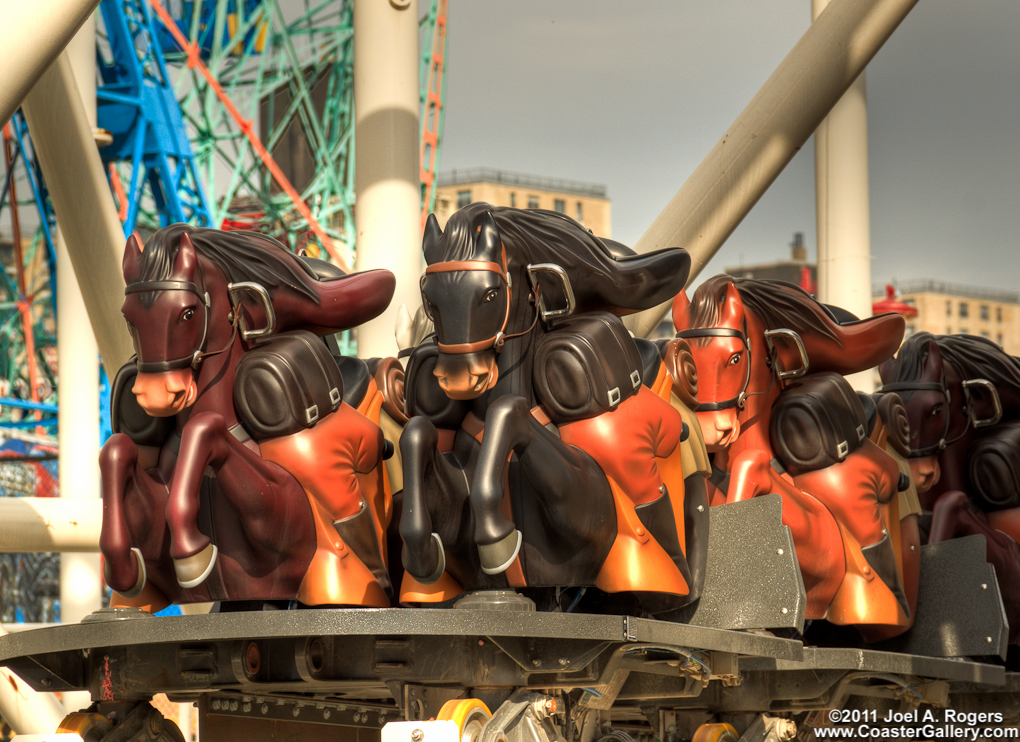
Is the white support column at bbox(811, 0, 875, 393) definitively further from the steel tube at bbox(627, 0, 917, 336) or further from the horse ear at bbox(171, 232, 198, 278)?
the horse ear at bbox(171, 232, 198, 278)

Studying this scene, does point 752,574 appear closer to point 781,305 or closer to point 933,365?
point 781,305

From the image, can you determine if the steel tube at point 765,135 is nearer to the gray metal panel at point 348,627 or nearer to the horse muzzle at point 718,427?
the horse muzzle at point 718,427

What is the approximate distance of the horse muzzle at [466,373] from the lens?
4.02 metres

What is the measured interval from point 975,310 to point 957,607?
3643 millimetres

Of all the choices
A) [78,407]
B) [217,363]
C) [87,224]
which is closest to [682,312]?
[217,363]

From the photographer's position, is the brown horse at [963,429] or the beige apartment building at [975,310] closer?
the brown horse at [963,429]

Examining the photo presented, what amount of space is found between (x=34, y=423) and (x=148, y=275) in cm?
1239

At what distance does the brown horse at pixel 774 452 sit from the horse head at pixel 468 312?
139 cm

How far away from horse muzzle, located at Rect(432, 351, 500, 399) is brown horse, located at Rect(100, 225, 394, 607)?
0.43 m

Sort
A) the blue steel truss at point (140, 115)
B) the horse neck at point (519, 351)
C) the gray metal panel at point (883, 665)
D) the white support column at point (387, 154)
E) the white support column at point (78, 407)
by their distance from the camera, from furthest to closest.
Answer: the blue steel truss at point (140, 115) → the white support column at point (78, 407) → the white support column at point (387, 154) → the gray metal panel at point (883, 665) → the horse neck at point (519, 351)

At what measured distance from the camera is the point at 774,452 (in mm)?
5566

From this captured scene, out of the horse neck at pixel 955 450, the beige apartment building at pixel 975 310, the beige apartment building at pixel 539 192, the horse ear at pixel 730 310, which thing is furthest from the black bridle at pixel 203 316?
the beige apartment building at pixel 539 192

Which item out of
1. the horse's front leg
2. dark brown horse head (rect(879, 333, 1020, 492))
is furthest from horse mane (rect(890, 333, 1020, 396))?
the horse's front leg

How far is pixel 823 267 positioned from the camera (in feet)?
30.9
